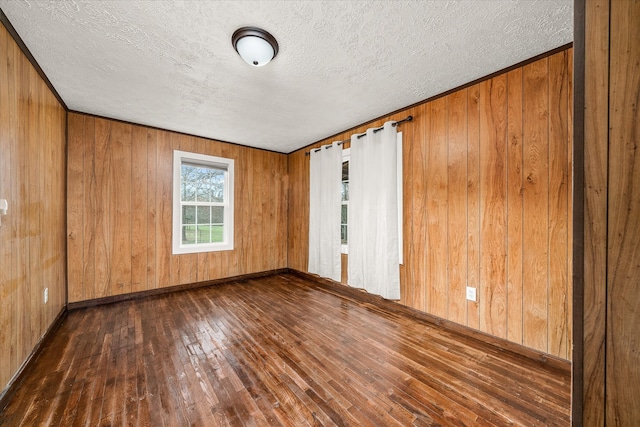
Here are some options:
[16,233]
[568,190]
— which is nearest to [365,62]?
[568,190]

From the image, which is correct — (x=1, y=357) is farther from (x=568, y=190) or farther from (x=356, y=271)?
(x=568, y=190)

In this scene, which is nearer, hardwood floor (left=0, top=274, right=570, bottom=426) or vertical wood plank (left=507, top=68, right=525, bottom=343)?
hardwood floor (left=0, top=274, right=570, bottom=426)

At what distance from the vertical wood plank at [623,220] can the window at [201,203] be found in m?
4.21

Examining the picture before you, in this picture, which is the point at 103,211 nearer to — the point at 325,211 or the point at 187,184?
the point at 187,184

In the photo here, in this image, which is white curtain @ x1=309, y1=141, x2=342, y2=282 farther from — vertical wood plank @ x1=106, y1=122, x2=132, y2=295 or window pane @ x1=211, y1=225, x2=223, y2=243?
vertical wood plank @ x1=106, y1=122, x2=132, y2=295

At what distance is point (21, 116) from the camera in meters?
1.77

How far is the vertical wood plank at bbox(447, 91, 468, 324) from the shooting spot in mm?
2389

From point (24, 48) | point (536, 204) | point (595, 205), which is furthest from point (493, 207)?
point (24, 48)

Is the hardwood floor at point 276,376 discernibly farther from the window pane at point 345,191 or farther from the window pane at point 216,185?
the window pane at point 216,185

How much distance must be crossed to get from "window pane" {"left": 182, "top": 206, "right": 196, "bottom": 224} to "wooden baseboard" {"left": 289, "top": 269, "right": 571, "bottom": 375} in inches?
93.7

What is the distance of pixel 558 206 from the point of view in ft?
6.09

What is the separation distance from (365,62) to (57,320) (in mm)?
3918

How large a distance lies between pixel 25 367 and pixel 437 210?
12.0 ft

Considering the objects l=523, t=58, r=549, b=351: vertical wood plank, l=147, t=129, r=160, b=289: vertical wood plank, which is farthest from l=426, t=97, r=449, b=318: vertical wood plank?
l=147, t=129, r=160, b=289: vertical wood plank
